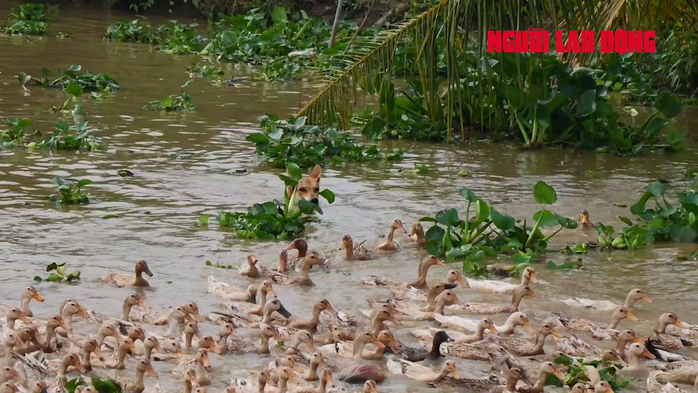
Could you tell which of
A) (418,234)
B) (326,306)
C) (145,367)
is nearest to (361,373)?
(326,306)

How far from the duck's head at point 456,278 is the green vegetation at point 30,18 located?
1927cm

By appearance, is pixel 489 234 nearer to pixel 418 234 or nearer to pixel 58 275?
pixel 418 234

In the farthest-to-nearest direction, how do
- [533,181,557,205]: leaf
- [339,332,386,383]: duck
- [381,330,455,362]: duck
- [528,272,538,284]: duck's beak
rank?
[533,181,557,205]: leaf → [528,272,538,284]: duck's beak → [381,330,455,362]: duck → [339,332,386,383]: duck

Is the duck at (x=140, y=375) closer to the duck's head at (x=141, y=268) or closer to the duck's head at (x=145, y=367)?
the duck's head at (x=145, y=367)

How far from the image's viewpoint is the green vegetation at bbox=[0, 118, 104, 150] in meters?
14.3

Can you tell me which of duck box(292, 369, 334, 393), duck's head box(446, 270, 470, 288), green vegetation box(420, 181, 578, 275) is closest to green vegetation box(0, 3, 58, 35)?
green vegetation box(420, 181, 578, 275)

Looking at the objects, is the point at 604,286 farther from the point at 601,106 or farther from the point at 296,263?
the point at 601,106

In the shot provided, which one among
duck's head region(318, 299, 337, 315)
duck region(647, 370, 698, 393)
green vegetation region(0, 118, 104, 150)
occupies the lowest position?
duck region(647, 370, 698, 393)

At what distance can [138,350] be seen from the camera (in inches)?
302

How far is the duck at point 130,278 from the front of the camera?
9195mm

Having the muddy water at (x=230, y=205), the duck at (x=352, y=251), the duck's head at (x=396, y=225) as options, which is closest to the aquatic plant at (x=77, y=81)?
the muddy water at (x=230, y=205)

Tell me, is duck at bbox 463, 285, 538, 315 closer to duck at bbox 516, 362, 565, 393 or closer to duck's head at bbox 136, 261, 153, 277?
duck at bbox 516, 362, 565, 393

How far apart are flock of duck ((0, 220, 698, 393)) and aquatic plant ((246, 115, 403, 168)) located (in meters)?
4.85

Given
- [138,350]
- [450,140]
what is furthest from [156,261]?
[450,140]
